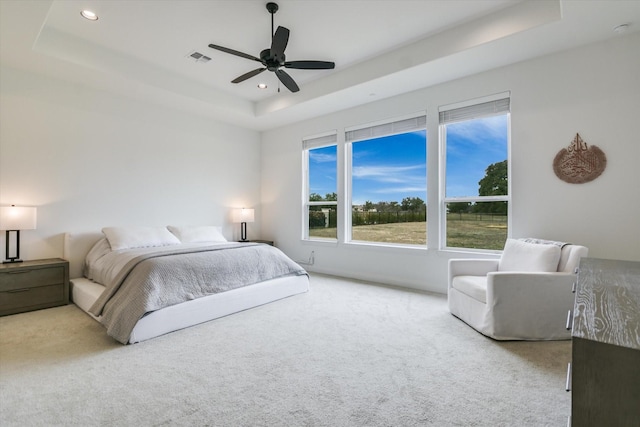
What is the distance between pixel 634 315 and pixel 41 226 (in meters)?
5.25

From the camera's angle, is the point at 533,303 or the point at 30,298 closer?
the point at 533,303

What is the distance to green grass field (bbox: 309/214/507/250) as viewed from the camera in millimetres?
3770

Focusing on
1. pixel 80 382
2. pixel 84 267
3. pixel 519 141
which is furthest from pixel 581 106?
pixel 84 267

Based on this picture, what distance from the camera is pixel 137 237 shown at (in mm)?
4148

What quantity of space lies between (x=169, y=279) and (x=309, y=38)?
2.93m

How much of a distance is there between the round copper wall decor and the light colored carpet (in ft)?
5.61

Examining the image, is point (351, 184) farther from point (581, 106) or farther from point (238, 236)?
point (581, 106)

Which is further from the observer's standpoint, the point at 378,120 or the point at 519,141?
the point at 378,120

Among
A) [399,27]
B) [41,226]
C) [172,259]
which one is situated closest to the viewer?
[172,259]

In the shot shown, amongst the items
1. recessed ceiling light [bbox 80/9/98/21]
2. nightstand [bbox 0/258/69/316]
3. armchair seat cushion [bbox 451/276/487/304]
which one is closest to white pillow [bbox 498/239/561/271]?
armchair seat cushion [bbox 451/276/487/304]

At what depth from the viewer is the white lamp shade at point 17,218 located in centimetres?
338

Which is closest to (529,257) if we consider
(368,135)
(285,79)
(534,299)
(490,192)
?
(534,299)

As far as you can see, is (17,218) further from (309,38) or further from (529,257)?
(529,257)

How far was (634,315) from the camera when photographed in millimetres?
821
